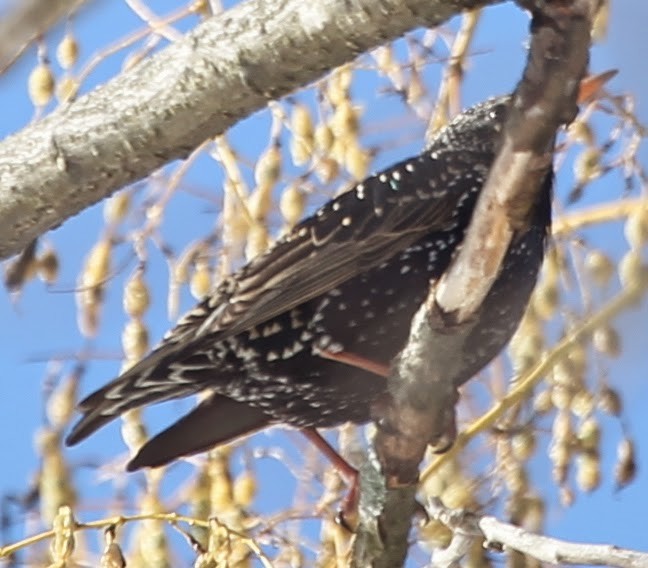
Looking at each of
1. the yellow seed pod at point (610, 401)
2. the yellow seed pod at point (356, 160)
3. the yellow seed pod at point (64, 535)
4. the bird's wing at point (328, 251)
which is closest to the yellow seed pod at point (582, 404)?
the yellow seed pod at point (610, 401)

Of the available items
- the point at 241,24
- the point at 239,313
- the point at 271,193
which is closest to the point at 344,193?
the point at 271,193

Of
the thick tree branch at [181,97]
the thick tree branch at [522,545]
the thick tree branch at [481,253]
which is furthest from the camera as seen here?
the thick tree branch at [522,545]

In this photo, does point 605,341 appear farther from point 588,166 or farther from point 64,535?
point 64,535

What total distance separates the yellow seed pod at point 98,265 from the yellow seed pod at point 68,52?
0.34 metres

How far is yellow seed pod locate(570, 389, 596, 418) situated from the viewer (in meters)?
2.25

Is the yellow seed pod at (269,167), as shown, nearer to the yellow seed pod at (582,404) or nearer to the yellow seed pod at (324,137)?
the yellow seed pod at (324,137)

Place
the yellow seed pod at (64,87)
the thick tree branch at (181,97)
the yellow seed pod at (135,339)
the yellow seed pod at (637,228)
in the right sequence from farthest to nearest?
the yellow seed pod at (64,87), the yellow seed pod at (135,339), the yellow seed pod at (637,228), the thick tree branch at (181,97)

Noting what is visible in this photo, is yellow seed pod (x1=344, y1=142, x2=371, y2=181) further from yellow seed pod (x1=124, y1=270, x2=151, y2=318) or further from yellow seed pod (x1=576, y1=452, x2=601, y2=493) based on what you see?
yellow seed pod (x1=576, y1=452, x2=601, y2=493)

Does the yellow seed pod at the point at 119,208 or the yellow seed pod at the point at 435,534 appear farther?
the yellow seed pod at the point at 119,208

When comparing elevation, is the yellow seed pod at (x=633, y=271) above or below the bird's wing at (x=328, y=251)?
below

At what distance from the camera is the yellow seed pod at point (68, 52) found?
2.37 metres

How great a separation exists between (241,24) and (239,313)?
839 mm

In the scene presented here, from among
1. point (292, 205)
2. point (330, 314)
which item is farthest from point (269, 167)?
point (330, 314)

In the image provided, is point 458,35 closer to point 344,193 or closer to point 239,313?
point 344,193
